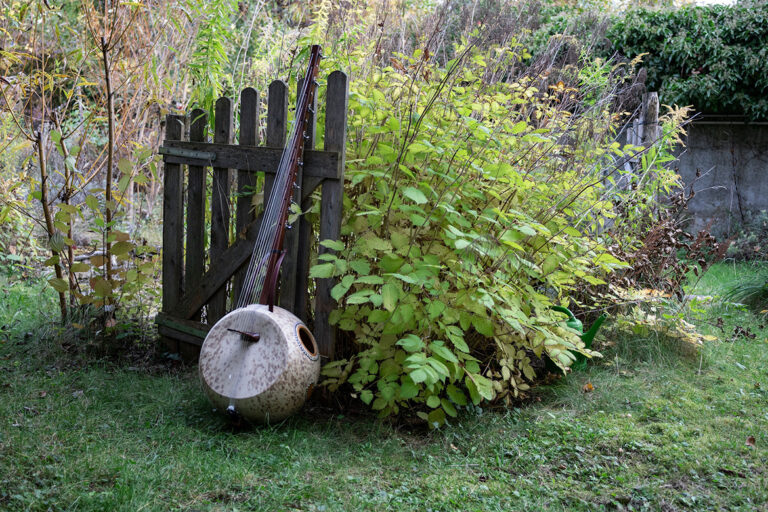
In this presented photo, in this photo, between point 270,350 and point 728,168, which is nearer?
point 270,350

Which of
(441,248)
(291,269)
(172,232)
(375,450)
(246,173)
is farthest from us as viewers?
(172,232)

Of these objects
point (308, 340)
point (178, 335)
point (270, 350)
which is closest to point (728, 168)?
point (308, 340)

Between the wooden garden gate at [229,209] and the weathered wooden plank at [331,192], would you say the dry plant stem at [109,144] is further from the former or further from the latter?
the weathered wooden plank at [331,192]

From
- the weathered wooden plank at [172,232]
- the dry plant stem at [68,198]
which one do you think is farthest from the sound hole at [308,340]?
the dry plant stem at [68,198]

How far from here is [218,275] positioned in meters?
3.76

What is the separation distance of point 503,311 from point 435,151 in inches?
33.0

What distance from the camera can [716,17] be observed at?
8820 mm

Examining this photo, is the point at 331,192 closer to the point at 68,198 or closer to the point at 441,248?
the point at 441,248

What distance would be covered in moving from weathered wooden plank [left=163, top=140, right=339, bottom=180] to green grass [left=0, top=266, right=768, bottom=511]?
48.7 inches

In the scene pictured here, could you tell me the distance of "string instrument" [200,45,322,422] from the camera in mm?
2895

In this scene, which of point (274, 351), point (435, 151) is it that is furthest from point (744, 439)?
point (274, 351)

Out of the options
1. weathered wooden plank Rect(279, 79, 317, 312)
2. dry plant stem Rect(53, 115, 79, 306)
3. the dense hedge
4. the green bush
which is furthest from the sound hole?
the dense hedge

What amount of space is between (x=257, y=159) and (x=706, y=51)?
7.76 meters

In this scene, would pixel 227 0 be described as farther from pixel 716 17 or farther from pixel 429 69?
pixel 716 17
